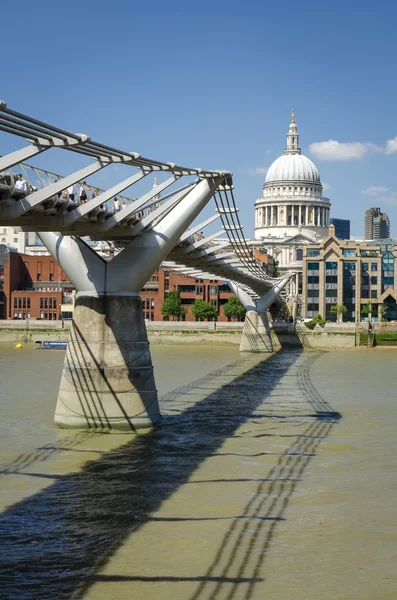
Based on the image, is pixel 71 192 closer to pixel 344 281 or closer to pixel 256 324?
pixel 256 324

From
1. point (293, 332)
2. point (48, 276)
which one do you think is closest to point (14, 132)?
point (293, 332)

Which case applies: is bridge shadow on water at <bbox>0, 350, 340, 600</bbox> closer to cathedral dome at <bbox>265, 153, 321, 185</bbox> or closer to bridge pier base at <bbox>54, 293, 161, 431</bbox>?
bridge pier base at <bbox>54, 293, 161, 431</bbox>

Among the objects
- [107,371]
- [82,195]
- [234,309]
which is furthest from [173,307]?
[82,195]

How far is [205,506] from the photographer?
1727 cm

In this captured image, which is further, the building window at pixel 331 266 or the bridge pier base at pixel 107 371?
the building window at pixel 331 266

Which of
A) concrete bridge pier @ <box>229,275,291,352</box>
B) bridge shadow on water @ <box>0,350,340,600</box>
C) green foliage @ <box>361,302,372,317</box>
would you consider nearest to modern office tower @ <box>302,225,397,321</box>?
green foliage @ <box>361,302,372,317</box>

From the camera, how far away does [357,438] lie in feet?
85.0

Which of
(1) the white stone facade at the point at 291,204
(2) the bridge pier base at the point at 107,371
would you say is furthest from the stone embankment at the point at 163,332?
(1) the white stone facade at the point at 291,204

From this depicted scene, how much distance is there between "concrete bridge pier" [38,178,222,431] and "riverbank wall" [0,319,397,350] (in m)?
59.2

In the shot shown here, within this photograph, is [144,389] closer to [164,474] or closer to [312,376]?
[164,474]

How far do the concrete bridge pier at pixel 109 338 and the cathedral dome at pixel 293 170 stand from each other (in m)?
152

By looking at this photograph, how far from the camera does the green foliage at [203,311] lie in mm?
99838

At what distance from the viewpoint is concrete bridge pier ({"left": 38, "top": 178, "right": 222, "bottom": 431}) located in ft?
86.8

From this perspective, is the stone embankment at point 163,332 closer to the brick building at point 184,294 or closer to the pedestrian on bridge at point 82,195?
the brick building at point 184,294
